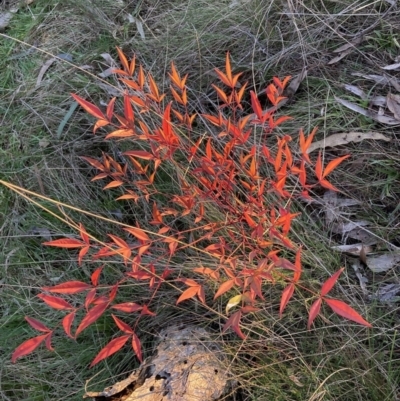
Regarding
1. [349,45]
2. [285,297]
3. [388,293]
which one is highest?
[285,297]

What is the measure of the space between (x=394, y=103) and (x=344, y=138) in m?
0.21

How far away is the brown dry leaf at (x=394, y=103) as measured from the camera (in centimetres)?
184

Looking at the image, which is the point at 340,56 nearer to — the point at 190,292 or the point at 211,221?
the point at 211,221

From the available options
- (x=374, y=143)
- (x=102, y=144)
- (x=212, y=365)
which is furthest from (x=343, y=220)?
(x=102, y=144)

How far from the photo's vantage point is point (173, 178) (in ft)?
6.02

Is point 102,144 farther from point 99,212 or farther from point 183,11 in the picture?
point 183,11

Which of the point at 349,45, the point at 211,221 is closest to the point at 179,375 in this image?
the point at 211,221

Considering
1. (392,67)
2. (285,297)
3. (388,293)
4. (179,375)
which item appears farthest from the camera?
(392,67)

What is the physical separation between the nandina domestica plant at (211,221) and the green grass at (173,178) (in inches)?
3.4

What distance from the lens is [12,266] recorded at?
1892mm

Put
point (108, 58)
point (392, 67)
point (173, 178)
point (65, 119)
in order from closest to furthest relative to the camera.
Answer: point (173, 178), point (392, 67), point (65, 119), point (108, 58)

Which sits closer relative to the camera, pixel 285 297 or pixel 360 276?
pixel 285 297

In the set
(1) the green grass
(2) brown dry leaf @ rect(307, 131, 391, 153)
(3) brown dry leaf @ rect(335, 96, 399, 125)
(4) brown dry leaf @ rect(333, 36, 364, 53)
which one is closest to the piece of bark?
(1) the green grass

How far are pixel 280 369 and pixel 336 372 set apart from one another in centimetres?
15
